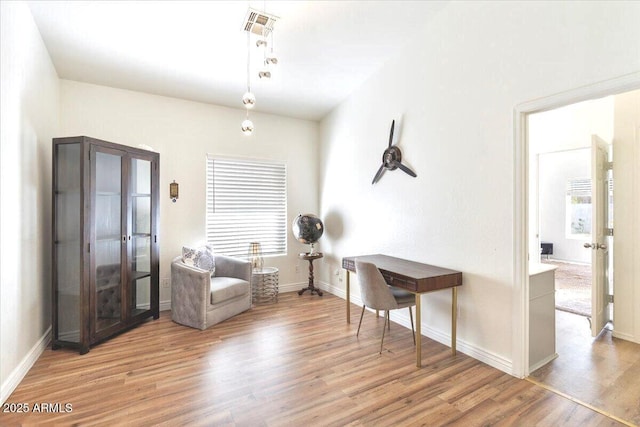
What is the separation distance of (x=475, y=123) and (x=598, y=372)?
2.28m

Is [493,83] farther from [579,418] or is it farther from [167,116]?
[167,116]

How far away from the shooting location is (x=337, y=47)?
135 inches

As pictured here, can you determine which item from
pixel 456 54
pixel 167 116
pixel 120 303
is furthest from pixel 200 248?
pixel 456 54

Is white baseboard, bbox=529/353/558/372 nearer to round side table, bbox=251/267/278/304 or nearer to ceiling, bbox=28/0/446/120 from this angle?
round side table, bbox=251/267/278/304

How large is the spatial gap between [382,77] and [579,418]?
12.0ft

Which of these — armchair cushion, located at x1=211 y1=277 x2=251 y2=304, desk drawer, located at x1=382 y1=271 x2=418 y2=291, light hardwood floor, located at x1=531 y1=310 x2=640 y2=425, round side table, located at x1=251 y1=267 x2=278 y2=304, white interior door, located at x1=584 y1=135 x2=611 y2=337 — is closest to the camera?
light hardwood floor, located at x1=531 y1=310 x2=640 y2=425

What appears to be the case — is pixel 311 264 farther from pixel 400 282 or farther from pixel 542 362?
pixel 542 362

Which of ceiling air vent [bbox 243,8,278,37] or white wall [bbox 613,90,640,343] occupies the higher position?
ceiling air vent [bbox 243,8,278,37]

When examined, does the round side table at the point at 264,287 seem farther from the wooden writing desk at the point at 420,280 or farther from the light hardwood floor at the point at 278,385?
the wooden writing desk at the point at 420,280

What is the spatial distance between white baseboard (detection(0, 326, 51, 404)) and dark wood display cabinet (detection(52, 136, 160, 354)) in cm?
13

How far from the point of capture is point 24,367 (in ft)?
8.23

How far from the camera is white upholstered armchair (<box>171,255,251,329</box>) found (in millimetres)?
3455

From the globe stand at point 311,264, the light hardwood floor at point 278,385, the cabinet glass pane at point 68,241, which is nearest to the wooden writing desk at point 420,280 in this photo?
the light hardwood floor at point 278,385

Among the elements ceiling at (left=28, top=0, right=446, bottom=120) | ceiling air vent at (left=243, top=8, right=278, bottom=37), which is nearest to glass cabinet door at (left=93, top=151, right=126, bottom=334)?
ceiling at (left=28, top=0, right=446, bottom=120)
